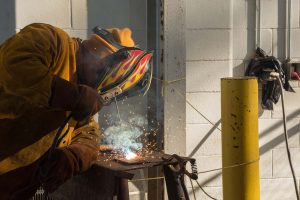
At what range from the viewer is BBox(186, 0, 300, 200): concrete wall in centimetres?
448

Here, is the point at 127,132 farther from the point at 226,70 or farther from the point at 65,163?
the point at 65,163

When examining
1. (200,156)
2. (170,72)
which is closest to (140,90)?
(170,72)

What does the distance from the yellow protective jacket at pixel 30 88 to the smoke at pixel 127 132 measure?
997 millimetres

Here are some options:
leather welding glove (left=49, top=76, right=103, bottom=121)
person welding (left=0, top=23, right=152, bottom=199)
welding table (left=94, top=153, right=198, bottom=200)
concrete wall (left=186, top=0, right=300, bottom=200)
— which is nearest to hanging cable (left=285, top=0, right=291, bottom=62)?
concrete wall (left=186, top=0, right=300, bottom=200)

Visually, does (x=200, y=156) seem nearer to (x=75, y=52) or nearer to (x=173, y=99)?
(x=173, y=99)

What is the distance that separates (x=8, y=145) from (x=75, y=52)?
660 millimetres

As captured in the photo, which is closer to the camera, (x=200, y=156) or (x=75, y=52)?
(x=75, y=52)

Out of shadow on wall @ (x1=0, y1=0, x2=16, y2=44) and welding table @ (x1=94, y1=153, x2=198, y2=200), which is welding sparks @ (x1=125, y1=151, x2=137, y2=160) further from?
shadow on wall @ (x1=0, y1=0, x2=16, y2=44)

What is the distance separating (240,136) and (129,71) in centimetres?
84

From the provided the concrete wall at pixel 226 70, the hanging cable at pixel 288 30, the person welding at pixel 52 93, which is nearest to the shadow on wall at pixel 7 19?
the person welding at pixel 52 93

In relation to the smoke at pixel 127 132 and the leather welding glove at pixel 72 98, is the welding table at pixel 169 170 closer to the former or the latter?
the leather welding glove at pixel 72 98

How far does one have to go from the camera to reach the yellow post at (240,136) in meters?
3.32

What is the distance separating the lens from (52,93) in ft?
8.92

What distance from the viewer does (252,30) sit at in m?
4.61
